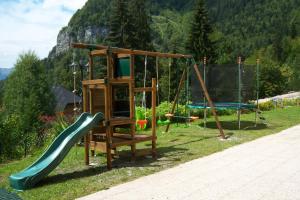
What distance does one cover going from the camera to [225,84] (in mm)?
14289

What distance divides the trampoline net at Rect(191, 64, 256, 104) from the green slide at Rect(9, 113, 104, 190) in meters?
7.05

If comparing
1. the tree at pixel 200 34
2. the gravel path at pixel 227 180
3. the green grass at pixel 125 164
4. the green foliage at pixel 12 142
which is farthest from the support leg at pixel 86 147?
the tree at pixel 200 34

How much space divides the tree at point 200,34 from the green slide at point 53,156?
39.4 m

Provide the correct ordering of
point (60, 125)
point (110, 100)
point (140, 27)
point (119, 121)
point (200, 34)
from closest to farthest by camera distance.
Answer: point (119, 121) < point (110, 100) < point (60, 125) < point (140, 27) < point (200, 34)

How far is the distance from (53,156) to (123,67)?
286 cm

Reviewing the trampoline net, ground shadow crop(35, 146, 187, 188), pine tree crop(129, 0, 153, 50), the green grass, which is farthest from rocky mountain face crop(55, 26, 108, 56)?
ground shadow crop(35, 146, 187, 188)

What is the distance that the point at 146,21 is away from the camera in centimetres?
4800

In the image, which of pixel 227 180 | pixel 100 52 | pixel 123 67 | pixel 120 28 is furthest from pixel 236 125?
pixel 120 28

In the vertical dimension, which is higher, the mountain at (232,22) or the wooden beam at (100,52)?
the mountain at (232,22)

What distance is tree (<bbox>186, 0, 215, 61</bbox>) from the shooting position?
151 ft

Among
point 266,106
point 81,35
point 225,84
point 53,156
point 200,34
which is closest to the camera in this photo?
point 53,156

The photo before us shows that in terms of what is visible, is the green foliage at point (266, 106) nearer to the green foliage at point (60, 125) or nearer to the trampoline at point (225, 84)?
the trampoline at point (225, 84)

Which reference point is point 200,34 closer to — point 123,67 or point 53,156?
point 123,67

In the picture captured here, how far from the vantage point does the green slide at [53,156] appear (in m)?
6.16
